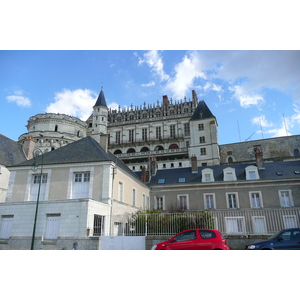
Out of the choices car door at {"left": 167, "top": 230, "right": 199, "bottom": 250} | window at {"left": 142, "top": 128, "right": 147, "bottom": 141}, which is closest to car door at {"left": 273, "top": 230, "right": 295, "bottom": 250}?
car door at {"left": 167, "top": 230, "right": 199, "bottom": 250}

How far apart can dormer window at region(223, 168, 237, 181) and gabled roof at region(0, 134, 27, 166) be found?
16363mm

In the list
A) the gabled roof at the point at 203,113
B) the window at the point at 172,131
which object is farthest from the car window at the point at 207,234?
the window at the point at 172,131

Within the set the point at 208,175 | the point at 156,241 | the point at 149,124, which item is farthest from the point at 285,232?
the point at 149,124

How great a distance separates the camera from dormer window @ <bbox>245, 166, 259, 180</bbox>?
61.1 ft

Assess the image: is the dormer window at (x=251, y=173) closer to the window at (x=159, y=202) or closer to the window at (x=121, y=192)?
the window at (x=159, y=202)

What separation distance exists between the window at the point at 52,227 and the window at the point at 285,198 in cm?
1411

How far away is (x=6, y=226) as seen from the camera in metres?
12.3

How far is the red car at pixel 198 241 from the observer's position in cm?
751

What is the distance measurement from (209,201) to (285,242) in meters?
11.6

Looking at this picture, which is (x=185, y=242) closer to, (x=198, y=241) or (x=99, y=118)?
(x=198, y=241)

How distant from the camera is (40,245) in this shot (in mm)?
10148

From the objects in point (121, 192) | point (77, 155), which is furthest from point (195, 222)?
point (77, 155)

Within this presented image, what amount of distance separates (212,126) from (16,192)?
29575 mm

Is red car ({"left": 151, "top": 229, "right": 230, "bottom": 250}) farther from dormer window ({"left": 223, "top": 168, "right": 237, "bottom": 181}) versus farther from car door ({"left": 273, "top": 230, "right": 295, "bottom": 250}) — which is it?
dormer window ({"left": 223, "top": 168, "right": 237, "bottom": 181})
